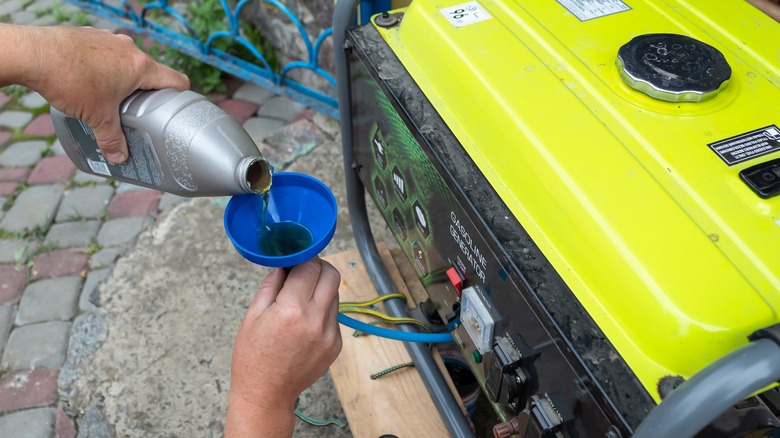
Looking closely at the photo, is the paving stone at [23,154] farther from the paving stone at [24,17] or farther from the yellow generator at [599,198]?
the yellow generator at [599,198]

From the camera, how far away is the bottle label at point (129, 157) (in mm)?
1371

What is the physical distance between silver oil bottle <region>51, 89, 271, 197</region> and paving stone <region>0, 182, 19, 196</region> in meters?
→ 1.71

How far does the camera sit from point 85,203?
2.78 m

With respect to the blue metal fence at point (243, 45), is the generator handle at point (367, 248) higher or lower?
higher

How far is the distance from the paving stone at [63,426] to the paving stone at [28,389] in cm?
7

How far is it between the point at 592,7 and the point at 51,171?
247cm

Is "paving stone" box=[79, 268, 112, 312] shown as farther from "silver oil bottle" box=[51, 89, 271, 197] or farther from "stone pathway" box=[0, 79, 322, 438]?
"silver oil bottle" box=[51, 89, 271, 197]

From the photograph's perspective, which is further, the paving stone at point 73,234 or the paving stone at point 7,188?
the paving stone at point 7,188

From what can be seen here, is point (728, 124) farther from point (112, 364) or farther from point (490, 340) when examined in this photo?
point (112, 364)

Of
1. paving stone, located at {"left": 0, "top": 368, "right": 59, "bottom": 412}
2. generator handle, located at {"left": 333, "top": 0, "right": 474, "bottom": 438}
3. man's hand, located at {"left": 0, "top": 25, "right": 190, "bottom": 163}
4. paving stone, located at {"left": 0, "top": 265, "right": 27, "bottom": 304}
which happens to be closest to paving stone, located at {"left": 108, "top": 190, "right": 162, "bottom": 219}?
paving stone, located at {"left": 0, "top": 265, "right": 27, "bottom": 304}

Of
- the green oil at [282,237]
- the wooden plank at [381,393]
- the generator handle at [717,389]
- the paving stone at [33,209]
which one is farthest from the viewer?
the paving stone at [33,209]

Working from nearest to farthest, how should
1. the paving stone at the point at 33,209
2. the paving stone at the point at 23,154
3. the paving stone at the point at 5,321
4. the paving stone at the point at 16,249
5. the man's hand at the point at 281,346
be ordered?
the man's hand at the point at 281,346
the paving stone at the point at 5,321
the paving stone at the point at 16,249
the paving stone at the point at 33,209
the paving stone at the point at 23,154

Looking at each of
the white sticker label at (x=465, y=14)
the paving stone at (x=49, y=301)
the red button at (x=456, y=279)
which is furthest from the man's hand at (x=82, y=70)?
the paving stone at (x=49, y=301)

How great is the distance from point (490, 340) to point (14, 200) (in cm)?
241
